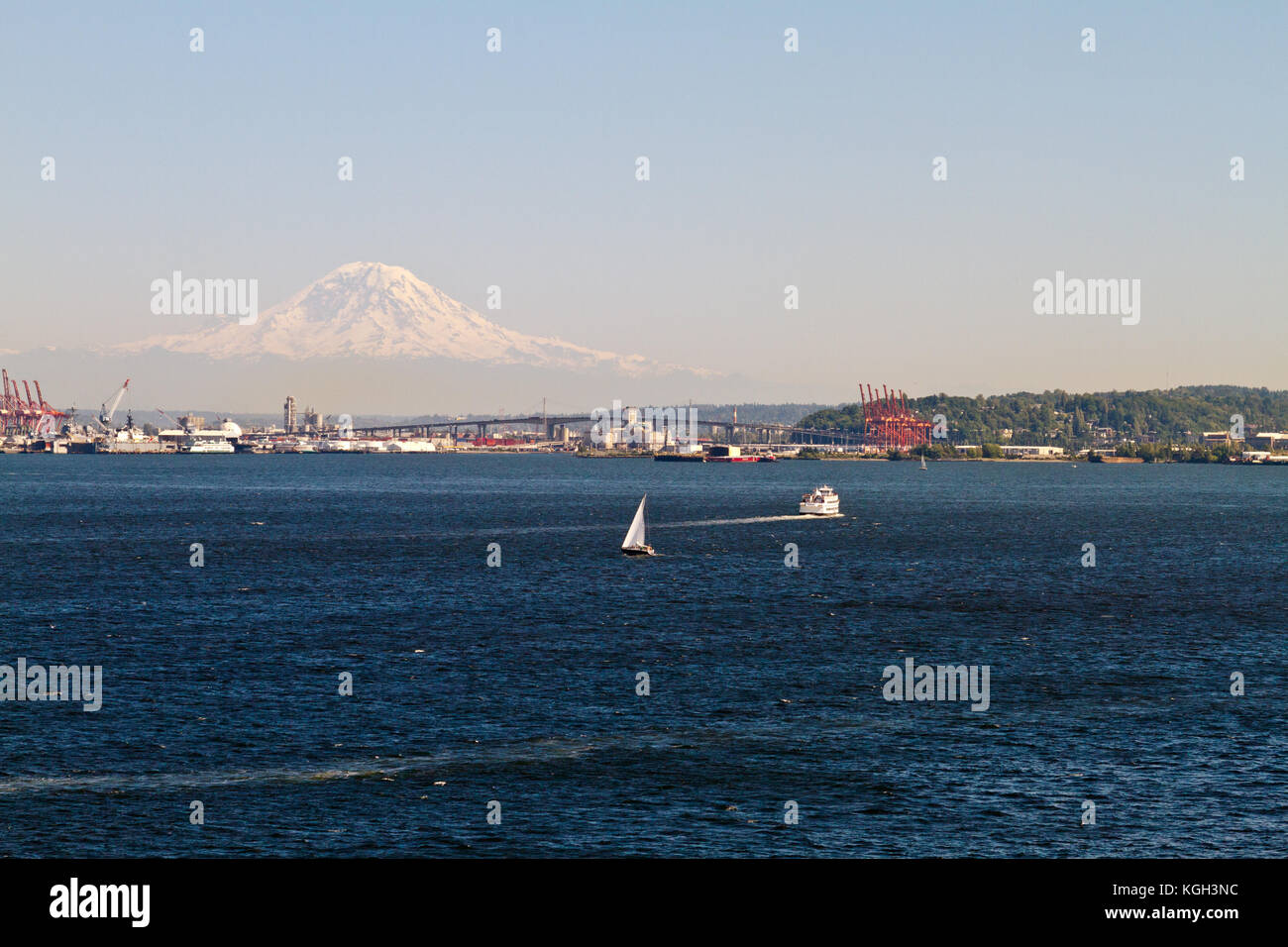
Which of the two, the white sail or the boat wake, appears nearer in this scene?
the white sail

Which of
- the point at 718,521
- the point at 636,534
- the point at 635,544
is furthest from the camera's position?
the point at 718,521

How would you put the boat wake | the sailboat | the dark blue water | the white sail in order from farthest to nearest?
the boat wake < the sailboat < the white sail < the dark blue water

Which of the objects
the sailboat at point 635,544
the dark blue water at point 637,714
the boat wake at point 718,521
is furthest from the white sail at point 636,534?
the boat wake at point 718,521

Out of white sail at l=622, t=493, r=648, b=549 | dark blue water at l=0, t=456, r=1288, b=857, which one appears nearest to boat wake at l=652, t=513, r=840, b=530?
white sail at l=622, t=493, r=648, b=549

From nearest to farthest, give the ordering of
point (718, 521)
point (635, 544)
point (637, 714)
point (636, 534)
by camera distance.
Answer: point (637, 714)
point (636, 534)
point (635, 544)
point (718, 521)

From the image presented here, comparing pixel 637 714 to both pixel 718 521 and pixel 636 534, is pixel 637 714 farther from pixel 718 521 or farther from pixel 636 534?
pixel 718 521

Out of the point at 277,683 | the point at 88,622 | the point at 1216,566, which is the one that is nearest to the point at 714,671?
the point at 277,683

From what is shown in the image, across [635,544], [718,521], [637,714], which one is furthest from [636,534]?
[637,714]

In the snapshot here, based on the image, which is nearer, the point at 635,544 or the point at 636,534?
the point at 636,534

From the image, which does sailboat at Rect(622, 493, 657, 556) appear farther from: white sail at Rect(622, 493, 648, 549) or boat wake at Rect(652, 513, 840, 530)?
boat wake at Rect(652, 513, 840, 530)
